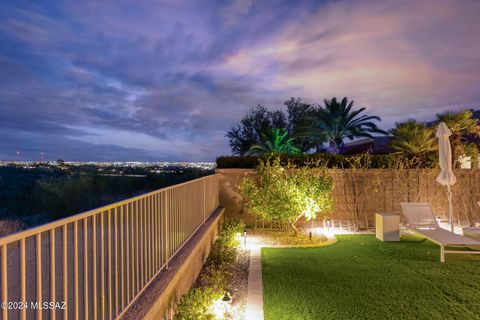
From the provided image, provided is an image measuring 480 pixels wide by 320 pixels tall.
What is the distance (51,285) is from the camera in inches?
64.5

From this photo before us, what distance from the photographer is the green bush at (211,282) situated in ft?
11.1

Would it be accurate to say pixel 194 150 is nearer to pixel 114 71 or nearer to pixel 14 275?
pixel 114 71

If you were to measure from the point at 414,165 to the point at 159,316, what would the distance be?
9745 millimetres

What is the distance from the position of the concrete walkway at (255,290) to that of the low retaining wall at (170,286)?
803 millimetres

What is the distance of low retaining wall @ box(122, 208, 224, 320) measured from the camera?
268 centimetres

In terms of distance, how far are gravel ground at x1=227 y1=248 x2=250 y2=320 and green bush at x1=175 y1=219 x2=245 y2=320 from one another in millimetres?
106

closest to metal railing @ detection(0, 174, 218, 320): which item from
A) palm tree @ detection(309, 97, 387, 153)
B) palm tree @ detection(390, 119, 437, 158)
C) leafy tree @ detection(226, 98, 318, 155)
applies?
palm tree @ detection(390, 119, 437, 158)

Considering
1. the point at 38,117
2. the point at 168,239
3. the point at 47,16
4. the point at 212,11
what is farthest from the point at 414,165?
the point at 38,117

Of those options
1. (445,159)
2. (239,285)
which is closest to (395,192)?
(445,159)

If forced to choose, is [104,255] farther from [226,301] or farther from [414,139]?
[414,139]

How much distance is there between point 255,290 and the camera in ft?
15.4

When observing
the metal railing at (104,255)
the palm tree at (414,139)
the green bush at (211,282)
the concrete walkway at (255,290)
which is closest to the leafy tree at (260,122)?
the palm tree at (414,139)

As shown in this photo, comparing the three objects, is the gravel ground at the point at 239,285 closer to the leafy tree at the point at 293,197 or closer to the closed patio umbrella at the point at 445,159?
the leafy tree at the point at 293,197

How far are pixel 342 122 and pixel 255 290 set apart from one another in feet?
55.1
